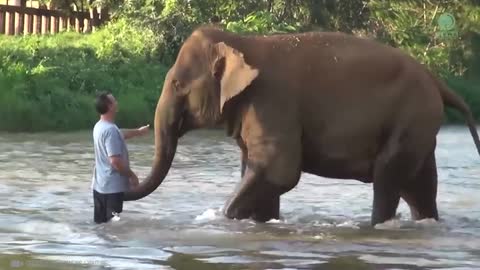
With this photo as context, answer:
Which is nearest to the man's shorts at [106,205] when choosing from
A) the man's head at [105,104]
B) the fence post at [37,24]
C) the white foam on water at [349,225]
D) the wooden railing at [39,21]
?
the man's head at [105,104]

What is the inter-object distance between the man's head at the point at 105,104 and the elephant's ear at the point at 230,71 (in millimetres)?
946

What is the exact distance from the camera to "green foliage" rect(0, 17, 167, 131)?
26.2 metres

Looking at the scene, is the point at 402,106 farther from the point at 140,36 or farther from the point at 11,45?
the point at 140,36

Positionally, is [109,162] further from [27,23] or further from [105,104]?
[27,23]

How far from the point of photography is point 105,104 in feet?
35.4

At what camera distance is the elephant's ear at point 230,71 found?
11023 millimetres

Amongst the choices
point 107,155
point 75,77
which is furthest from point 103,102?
point 75,77

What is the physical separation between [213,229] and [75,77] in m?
18.1

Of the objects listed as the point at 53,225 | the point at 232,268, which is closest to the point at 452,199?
the point at 53,225

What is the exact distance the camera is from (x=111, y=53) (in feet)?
106

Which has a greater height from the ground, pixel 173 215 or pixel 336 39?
pixel 336 39

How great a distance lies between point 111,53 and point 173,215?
20348 mm

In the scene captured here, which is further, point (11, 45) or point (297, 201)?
point (11, 45)

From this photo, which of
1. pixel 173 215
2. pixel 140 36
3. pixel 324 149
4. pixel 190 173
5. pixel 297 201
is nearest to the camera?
pixel 324 149
